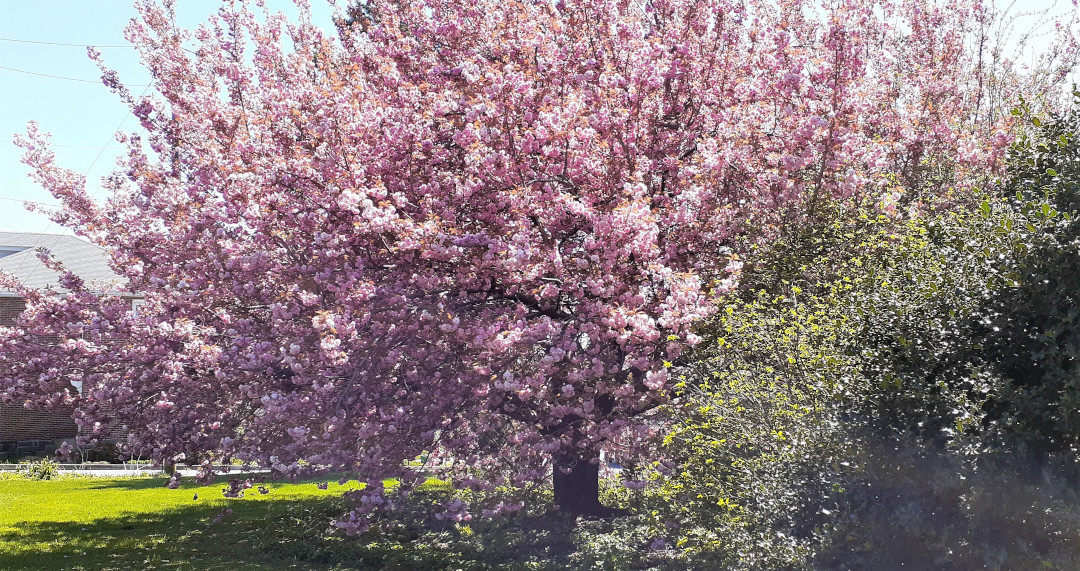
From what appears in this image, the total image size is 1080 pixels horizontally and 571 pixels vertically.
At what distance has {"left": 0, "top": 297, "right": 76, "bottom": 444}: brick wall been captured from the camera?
28.7 m

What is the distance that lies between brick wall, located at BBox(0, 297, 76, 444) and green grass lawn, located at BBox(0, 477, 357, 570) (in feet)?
24.7

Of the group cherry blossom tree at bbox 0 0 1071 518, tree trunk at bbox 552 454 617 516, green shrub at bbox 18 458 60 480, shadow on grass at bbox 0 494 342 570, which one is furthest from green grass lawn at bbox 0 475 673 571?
green shrub at bbox 18 458 60 480

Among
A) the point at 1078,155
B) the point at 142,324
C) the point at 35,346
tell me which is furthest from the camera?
the point at 35,346

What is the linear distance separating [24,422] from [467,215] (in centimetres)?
2625

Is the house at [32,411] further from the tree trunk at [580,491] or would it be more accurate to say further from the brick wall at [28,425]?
the tree trunk at [580,491]

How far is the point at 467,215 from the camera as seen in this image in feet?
33.1

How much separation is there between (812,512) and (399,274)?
5505mm

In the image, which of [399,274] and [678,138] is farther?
[678,138]

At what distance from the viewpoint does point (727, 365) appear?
865cm

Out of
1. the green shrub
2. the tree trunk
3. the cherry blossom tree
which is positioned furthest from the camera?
the green shrub

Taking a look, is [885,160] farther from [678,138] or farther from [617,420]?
[617,420]

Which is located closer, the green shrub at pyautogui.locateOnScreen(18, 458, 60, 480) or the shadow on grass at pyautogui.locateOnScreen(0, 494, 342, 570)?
the shadow on grass at pyautogui.locateOnScreen(0, 494, 342, 570)

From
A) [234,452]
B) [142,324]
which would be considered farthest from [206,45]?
[234,452]

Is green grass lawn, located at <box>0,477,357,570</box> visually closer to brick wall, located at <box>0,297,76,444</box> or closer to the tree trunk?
the tree trunk
